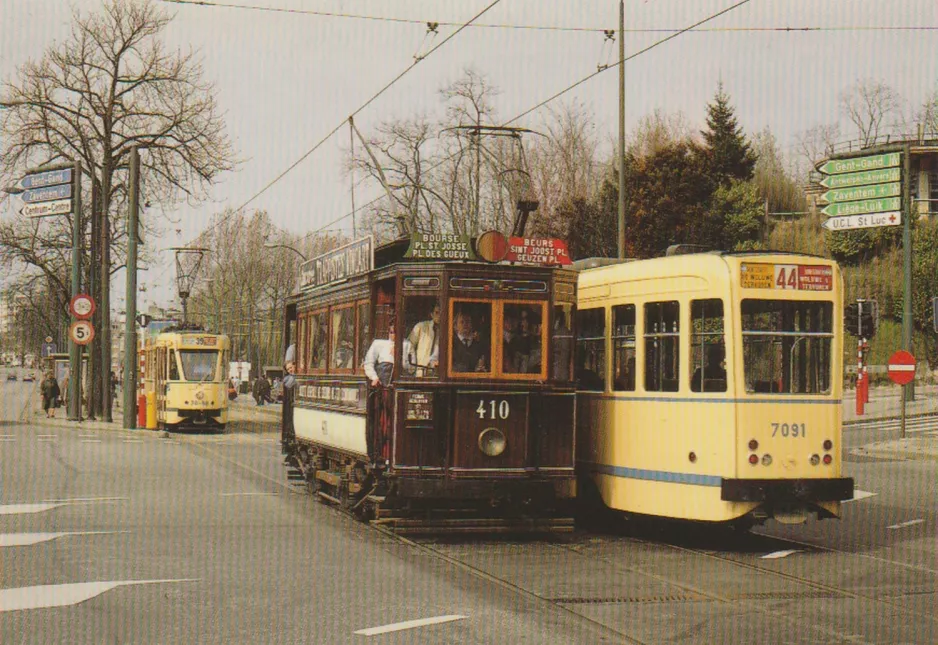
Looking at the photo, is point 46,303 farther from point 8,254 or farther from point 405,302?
point 405,302

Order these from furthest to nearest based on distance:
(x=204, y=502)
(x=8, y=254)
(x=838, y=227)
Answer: (x=8, y=254), (x=838, y=227), (x=204, y=502)

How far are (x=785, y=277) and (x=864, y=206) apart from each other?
19282 millimetres

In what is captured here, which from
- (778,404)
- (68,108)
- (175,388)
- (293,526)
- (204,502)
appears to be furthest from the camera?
(68,108)

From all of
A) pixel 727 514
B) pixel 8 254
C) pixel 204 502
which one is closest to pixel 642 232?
pixel 8 254

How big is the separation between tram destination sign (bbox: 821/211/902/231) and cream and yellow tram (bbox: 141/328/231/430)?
16837 millimetres

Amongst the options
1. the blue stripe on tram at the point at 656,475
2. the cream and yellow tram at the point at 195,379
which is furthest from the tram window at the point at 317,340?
the cream and yellow tram at the point at 195,379

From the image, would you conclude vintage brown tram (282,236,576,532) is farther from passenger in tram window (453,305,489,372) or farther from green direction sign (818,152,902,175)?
green direction sign (818,152,902,175)

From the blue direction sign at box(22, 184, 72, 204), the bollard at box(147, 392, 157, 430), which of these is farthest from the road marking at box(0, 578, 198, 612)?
the bollard at box(147, 392, 157, 430)

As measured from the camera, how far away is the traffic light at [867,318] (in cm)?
2977

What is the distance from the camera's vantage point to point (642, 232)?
49.1m

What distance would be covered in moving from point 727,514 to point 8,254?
40.4 meters

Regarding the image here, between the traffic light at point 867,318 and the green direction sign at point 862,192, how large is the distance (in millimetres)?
2454

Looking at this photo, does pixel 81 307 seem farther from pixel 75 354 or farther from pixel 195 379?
pixel 75 354

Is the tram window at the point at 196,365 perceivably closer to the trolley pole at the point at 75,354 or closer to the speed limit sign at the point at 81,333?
the speed limit sign at the point at 81,333
